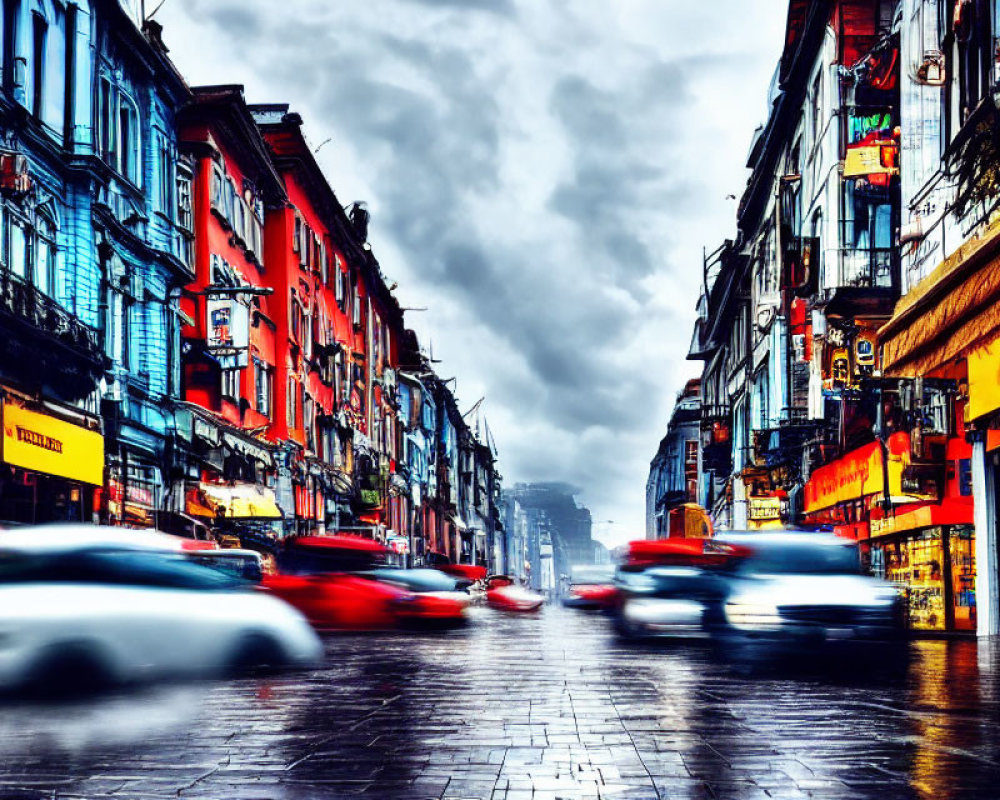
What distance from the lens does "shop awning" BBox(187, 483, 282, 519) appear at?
36875 mm

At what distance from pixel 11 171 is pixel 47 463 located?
495 centimetres

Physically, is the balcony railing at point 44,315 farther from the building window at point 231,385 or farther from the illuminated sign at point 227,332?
the building window at point 231,385

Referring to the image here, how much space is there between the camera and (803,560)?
19.4 m

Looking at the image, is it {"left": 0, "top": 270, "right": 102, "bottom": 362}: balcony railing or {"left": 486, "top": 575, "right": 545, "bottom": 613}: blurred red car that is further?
{"left": 486, "top": 575, "right": 545, "bottom": 613}: blurred red car

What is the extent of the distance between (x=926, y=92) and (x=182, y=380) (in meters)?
19.0

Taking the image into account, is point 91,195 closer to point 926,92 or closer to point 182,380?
point 182,380

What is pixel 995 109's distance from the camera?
70.4ft

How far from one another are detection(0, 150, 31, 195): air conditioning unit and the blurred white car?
11852mm

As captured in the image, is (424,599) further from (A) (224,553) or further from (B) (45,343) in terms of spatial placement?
(B) (45,343)

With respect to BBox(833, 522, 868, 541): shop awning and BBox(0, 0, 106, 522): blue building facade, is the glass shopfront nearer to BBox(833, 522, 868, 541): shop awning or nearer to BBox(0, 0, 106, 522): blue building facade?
BBox(833, 522, 868, 541): shop awning

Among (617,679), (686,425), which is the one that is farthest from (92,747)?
(686,425)

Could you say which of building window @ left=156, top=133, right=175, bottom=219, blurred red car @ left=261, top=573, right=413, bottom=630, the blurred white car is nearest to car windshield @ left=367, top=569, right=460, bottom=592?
blurred red car @ left=261, top=573, right=413, bottom=630

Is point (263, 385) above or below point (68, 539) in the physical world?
above

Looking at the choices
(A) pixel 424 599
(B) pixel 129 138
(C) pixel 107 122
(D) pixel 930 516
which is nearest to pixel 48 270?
(C) pixel 107 122
